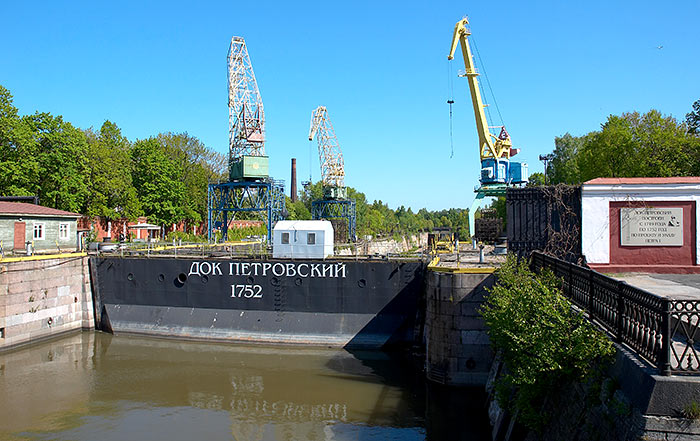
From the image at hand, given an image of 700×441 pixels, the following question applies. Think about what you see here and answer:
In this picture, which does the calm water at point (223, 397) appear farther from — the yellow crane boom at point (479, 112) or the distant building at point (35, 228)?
the yellow crane boom at point (479, 112)

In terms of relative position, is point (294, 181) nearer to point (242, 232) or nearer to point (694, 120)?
point (242, 232)

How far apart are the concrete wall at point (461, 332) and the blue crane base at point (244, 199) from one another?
37060mm

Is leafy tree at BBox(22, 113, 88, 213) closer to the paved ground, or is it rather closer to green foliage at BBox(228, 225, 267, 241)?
green foliage at BBox(228, 225, 267, 241)

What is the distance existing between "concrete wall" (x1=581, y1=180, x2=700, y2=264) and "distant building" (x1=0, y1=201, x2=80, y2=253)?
94.3 ft

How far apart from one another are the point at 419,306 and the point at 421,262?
1970 mm

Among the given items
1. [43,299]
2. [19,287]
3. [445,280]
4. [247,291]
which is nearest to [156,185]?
[43,299]

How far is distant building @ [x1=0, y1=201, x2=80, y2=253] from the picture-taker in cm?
2930

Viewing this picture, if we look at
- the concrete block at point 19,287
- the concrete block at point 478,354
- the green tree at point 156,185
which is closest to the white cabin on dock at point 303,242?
the concrete block at point 478,354

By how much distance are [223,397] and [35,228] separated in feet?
69.8

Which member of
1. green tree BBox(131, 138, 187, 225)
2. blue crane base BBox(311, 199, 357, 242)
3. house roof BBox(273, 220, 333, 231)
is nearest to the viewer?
house roof BBox(273, 220, 333, 231)

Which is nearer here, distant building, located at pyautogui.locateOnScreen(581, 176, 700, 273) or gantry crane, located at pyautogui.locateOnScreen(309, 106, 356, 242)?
distant building, located at pyautogui.locateOnScreen(581, 176, 700, 273)

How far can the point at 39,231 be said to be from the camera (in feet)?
104

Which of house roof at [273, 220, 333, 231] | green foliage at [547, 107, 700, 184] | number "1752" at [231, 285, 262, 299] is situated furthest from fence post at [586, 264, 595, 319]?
green foliage at [547, 107, 700, 184]

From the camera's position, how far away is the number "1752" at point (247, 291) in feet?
79.1
